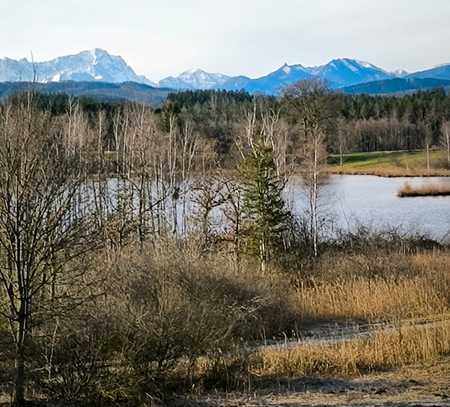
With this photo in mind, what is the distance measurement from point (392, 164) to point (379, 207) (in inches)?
1254

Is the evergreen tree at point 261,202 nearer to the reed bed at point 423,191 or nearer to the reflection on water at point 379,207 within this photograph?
the reflection on water at point 379,207

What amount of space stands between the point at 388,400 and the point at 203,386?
2665mm

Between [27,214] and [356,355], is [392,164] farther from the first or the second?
[27,214]

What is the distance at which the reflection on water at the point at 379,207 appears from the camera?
34094 mm

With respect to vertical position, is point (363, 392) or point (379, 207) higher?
point (363, 392)

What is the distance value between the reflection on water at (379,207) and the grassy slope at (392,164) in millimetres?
8341

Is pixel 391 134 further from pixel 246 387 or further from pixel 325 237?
pixel 246 387

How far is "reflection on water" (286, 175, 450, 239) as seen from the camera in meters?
34.1

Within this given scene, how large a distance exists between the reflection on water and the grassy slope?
8341 millimetres

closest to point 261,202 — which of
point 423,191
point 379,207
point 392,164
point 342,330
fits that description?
point 342,330

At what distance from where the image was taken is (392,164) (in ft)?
236

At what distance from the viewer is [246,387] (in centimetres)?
930

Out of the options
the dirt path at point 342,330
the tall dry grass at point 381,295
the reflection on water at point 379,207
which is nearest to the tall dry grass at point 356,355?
the dirt path at point 342,330

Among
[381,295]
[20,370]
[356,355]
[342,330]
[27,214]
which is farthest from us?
[381,295]
